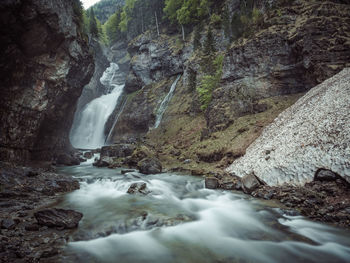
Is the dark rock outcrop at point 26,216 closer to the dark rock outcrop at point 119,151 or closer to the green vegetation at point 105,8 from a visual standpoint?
the dark rock outcrop at point 119,151

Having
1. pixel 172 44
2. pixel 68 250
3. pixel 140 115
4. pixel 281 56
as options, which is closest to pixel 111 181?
pixel 68 250

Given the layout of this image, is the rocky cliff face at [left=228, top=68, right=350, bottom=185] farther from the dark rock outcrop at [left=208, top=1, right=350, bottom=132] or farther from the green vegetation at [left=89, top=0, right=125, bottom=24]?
the green vegetation at [left=89, top=0, right=125, bottom=24]

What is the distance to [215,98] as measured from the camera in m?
22.8

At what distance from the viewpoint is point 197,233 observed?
269 inches

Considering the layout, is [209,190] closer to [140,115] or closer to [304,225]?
[304,225]

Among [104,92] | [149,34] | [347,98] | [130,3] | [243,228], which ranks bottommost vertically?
[243,228]

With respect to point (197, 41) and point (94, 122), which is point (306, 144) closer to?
point (197, 41)

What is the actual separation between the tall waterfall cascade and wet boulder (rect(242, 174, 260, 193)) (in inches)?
1468

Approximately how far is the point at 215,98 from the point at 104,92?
4392 centimetres

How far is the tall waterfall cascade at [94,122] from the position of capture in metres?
43.4

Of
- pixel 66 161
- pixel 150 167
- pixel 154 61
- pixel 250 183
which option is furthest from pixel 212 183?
pixel 154 61

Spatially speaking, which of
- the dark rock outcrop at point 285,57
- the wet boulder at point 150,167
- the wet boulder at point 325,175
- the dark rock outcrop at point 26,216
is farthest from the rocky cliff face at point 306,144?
the dark rock outcrop at point 26,216

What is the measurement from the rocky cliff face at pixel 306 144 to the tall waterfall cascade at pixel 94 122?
36628mm

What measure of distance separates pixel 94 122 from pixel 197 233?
145ft
